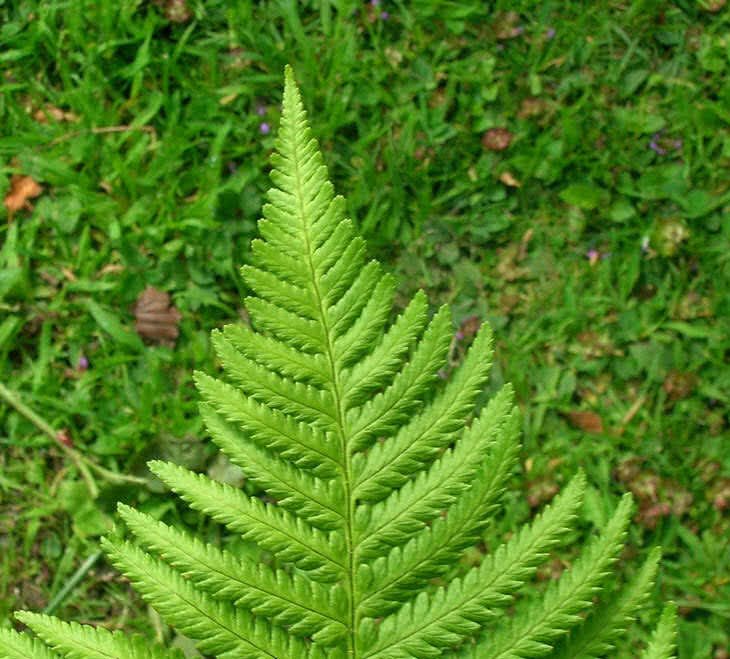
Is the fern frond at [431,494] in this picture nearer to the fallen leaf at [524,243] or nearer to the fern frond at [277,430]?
the fern frond at [277,430]

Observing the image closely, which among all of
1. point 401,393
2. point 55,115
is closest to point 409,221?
point 55,115

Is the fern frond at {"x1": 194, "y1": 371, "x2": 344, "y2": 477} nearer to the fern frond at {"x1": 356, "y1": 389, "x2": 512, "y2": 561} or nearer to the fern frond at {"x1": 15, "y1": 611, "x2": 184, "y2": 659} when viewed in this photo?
the fern frond at {"x1": 356, "y1": 389, "x2": 512, "y2": 561}

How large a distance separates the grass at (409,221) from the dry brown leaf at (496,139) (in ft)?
0.04

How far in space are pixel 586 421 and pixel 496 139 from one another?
1077 millimetres

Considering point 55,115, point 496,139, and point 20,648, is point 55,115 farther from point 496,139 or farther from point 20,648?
point 20,648

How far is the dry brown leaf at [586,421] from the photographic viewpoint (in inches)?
117

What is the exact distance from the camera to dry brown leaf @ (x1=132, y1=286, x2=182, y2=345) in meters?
2.92

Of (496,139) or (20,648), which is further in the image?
(496,139)

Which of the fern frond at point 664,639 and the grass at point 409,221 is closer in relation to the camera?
the fern frond at point 664,639

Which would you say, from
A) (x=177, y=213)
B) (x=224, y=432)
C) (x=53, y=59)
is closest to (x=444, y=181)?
(x=177, y=213)

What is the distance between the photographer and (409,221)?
10.1 feet

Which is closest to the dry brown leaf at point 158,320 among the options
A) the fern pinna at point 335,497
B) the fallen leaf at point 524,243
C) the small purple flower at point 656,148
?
the fallen leaf at point 524,243

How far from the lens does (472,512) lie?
937 mm

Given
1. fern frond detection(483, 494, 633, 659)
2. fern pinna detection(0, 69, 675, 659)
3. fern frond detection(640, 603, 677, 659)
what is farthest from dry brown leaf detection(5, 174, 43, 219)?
fern frond detection(640, 603, 677, 659)
